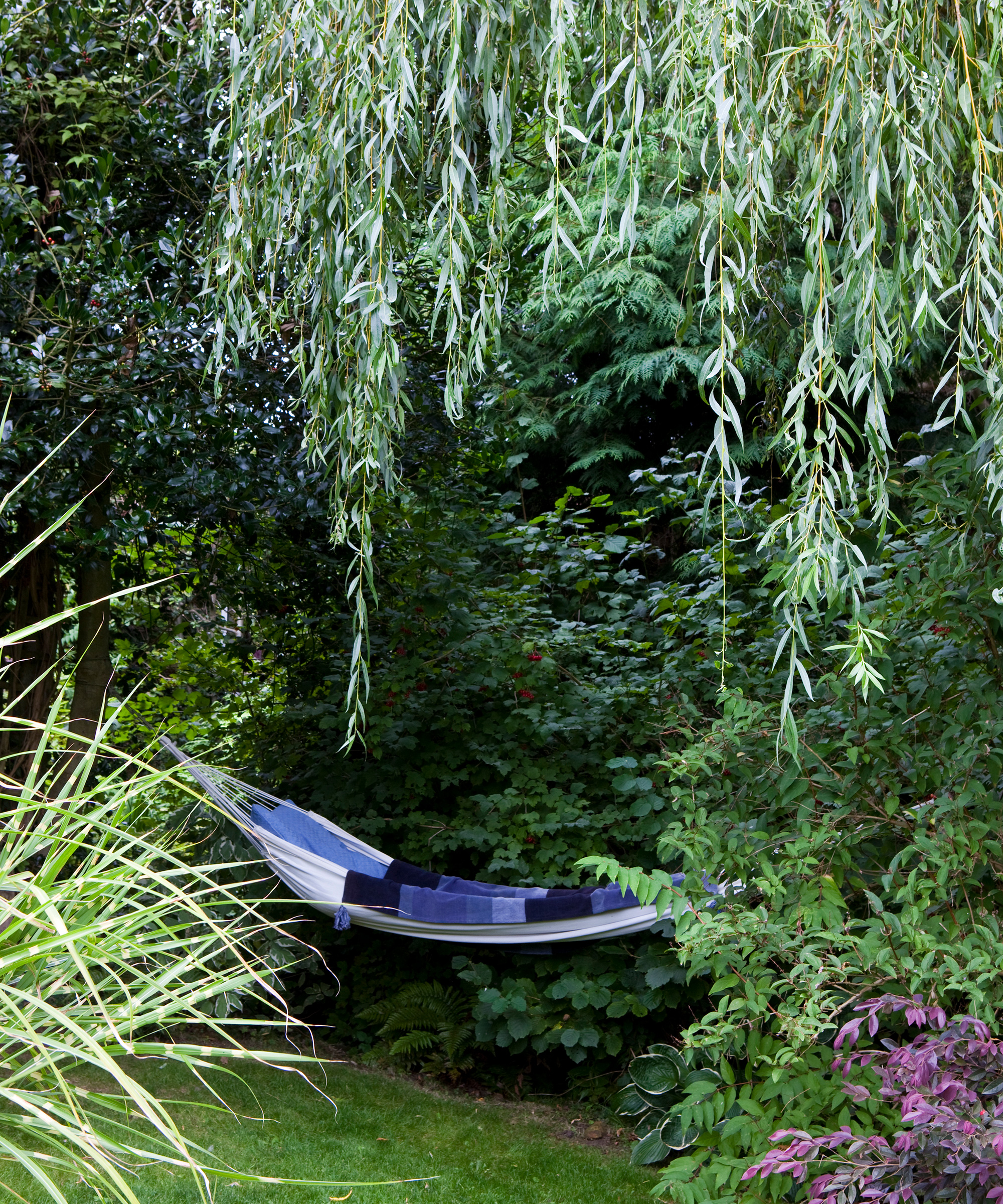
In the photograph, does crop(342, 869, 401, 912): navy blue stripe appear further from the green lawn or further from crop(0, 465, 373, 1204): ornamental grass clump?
crop(0, 465, 373, 1204): ornamental grass clump

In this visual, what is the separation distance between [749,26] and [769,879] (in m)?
1.41

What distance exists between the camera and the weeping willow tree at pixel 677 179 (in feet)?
5.01

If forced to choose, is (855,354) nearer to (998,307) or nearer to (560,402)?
(998,307)

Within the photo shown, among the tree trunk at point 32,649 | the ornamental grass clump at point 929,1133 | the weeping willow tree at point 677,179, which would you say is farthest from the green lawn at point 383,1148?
the weeping willow tree at point 677,179

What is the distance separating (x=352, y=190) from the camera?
6.00 ft

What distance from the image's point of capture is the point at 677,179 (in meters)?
1.71

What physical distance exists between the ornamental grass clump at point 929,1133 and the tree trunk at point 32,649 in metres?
2.66

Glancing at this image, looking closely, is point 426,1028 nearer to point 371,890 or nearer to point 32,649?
point 371,890

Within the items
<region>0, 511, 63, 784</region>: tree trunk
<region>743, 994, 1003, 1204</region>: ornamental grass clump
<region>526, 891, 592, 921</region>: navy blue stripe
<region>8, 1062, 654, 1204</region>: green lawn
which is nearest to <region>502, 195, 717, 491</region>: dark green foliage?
<region>0, 511, 63, 784</region>: tree trunk

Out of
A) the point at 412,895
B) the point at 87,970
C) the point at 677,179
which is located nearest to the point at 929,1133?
the point at 87,970

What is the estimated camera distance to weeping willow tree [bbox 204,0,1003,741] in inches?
60.1

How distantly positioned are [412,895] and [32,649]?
1.63 metres

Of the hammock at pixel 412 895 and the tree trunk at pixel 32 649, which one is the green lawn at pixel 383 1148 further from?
the tree trunk at pixel 32 649

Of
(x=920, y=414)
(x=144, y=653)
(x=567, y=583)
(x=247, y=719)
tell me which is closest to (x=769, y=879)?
(x=567, y=583)
